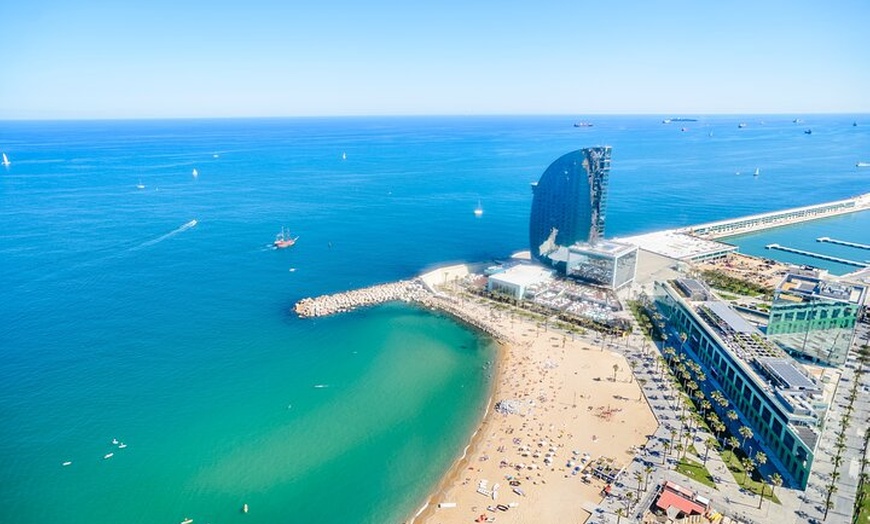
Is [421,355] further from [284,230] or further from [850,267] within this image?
[850,267]

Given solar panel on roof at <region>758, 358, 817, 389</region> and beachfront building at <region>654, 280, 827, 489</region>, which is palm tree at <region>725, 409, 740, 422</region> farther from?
solar panel on roof at <region>758, 358, 817, 389</region>

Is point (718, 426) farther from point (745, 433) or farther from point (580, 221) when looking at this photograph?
point (580, 221)

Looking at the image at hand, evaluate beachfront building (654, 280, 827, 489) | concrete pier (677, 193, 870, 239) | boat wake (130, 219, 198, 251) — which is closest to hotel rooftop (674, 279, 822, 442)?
beachfront building (654, 280, 827, 489)

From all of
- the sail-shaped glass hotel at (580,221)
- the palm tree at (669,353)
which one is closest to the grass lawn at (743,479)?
the palm tree at (669,353)

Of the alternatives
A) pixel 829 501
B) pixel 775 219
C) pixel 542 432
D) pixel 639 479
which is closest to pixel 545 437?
pixel 542 432

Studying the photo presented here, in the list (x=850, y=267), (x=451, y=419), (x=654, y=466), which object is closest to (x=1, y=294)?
(x=451, y=419)

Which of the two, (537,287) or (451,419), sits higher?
(537,287)
